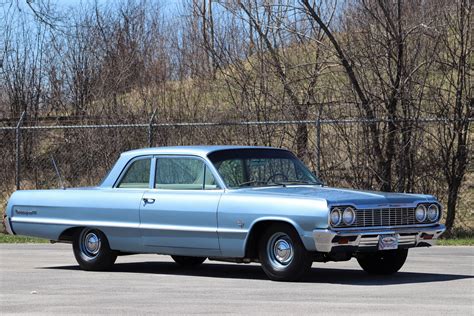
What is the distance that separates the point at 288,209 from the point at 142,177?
255 centimetres

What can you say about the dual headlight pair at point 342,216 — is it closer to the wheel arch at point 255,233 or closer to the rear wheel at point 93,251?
the wheel arch at point 255,233

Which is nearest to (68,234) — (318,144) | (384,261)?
(384,261)

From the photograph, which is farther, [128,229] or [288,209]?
[128,229]

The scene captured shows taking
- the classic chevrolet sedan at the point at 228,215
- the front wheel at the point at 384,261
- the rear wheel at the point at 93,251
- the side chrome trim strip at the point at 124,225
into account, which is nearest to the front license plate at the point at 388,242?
the classic chevrolet sedan at the point at 228,215

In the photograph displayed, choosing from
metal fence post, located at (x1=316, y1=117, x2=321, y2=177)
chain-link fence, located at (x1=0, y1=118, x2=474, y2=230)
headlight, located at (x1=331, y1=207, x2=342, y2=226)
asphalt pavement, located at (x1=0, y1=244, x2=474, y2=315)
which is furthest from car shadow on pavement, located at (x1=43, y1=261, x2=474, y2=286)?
chain-link fence, located at (x1=0, y1=118, x2=474, y2=230)

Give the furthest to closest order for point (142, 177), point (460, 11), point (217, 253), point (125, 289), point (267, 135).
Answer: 1. point (267, 135)
2. point (460, 11)
3. point (142, 177)
4. point (217, 253)
5. point (125, 289)

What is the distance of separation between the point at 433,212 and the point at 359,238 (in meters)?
1.42

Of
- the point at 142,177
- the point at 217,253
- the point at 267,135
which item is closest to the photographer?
the point at 217,253

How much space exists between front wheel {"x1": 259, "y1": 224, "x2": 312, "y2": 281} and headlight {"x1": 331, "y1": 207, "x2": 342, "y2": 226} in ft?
1.52

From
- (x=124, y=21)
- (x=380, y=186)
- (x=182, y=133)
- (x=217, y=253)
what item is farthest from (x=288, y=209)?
(x=124, y=21)

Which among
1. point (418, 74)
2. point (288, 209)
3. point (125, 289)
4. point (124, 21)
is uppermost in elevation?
point (124, 21)

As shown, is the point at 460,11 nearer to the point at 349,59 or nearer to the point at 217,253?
the point at 349,59

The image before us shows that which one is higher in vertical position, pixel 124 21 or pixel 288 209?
pixel 124 21

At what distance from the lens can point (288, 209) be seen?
488 inches
